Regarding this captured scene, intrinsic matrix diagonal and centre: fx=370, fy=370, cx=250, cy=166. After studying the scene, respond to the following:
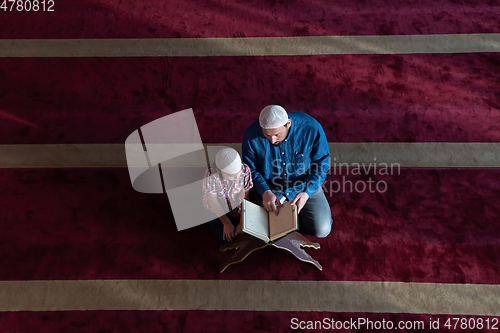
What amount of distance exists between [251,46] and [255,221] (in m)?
1.94

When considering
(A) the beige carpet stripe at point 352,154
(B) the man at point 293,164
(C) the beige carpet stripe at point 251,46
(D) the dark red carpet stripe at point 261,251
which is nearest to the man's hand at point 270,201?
(B) the man at point 293,164

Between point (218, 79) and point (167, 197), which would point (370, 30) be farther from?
point (167, 197)

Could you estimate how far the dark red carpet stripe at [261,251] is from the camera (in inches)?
92.7

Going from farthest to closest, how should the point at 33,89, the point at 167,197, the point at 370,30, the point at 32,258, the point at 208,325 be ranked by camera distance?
1. the point at 370,30
2. the point at 33,89
3. the point at 167,197
4. the point at 32,258
5. the point at 208,325

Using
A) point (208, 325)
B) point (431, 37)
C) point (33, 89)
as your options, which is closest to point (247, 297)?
point (208, 325)

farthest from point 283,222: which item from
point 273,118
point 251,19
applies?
point 251,19

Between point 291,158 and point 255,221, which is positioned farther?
point 291,158

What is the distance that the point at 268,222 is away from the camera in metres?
2.05

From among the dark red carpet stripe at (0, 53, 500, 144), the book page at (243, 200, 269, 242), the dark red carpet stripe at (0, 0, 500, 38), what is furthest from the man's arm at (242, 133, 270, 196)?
the dark red carpet stripe at (0, 0, 500, 38)

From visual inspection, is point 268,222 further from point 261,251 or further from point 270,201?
point 261,251

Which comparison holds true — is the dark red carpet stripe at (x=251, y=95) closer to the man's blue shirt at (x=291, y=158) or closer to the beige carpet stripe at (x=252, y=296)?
the man's blue shirt at (x=291, y=158)

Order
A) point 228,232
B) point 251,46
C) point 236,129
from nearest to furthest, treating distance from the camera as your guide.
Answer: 1. point 228,232
2. point 236,129
3. point 251,46

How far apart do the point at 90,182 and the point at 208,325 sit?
1.36 metres

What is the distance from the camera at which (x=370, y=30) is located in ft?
11.1
